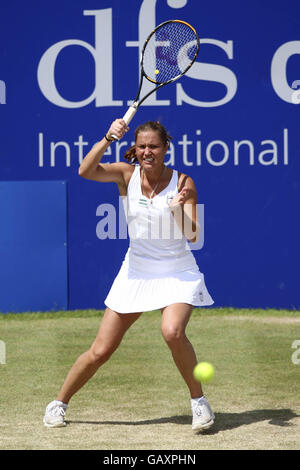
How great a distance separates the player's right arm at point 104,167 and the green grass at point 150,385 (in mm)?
1459

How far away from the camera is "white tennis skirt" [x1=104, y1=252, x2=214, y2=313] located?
5184mm

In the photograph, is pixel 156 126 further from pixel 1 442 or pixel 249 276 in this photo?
pixel 249 276

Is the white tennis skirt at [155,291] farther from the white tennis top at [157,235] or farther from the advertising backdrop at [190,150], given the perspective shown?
the advertising backdrop at [190,150]

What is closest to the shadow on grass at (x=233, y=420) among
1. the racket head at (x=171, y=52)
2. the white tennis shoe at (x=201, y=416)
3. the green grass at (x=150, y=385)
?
the green grass at (x=150, y=385)

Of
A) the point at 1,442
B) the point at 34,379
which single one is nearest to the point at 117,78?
the point at 34,379

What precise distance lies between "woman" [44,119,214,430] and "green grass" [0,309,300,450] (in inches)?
10.4

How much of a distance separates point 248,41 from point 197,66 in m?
0.65

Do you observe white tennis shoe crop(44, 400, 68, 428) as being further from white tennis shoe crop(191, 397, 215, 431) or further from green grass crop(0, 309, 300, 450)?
white tennis shoe crop(191, 397, 215, 431)

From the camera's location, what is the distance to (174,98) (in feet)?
33.1

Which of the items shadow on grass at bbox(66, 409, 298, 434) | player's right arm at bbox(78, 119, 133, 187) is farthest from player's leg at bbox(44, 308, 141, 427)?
player's right arm at bbox(78, 119, 133, 187)

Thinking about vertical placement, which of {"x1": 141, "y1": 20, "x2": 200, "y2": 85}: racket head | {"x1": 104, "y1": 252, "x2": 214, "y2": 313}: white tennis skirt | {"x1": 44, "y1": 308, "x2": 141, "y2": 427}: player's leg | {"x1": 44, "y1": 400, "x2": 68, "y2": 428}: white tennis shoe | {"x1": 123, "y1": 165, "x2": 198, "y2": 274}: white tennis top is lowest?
{"x1": 44, "y1": 400, "x2": 68, "y2": 428}: white tennis shoe

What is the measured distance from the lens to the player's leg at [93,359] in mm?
5273
